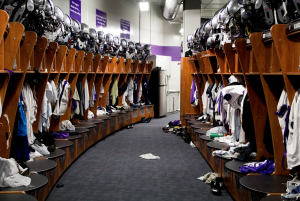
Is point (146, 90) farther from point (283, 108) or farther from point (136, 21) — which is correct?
point (283, 108)

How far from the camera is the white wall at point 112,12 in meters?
8.80

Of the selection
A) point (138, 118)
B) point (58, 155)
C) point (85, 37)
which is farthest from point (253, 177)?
point (138, 118)

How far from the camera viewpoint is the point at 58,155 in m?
4.48

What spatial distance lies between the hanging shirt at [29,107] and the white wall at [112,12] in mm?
3352

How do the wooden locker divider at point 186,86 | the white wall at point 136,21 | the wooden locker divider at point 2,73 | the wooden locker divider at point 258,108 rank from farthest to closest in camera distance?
1. the white wall at point 136,21
2. the wooden locker divider at point 186,86
3. the wooden locker divider at point 258,108
4. the wooden locker divider at point 2,73

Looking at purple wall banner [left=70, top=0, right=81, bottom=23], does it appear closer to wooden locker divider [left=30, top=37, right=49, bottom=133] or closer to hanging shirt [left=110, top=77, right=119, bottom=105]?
hanging shirt [left=110, top=77, right=119, bottom=105]

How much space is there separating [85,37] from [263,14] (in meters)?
4.18

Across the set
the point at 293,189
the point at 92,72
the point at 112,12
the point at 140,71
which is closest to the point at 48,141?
the point at 293,189

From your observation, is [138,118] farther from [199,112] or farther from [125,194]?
[125,194]

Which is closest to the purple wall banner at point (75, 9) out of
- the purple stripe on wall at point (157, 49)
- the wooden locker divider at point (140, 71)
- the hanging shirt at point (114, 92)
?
the hanging shirt at point (114, 92)

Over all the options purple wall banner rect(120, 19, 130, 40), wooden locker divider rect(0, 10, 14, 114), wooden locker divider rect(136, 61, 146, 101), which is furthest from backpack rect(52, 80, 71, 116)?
purple wall banner rect(120, 19, 130, 40)

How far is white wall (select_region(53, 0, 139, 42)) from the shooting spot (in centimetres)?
880

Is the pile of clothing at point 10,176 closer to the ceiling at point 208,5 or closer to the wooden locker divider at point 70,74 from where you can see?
the wooden locker divider at point 70,74

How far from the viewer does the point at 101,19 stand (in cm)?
992
